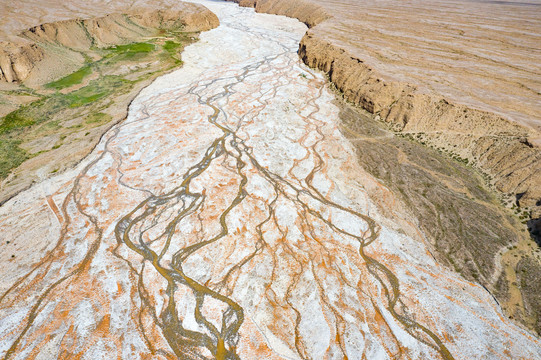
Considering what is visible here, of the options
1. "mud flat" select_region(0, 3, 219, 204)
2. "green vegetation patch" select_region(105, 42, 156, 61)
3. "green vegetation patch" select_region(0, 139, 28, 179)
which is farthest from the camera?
"green vegetation patch" select_region(105, 42, 156, 61)

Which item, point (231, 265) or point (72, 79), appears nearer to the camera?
point (231, 265)

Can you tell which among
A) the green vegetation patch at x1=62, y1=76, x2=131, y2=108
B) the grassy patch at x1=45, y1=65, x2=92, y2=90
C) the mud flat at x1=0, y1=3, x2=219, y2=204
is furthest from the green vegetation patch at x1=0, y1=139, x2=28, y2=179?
the grassy patch at x1=45, y1=65, x2=92, y2=90

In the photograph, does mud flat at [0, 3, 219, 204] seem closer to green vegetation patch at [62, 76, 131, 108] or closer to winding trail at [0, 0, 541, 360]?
green vegetation patch at [62, 76, 131, 108]

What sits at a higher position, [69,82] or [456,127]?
[456,127]

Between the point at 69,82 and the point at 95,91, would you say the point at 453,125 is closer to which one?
the point at 95,91

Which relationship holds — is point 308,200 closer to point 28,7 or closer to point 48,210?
point 48,210

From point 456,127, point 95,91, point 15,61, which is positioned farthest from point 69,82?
point 456,127

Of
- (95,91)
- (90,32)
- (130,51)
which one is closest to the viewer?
(95,91)

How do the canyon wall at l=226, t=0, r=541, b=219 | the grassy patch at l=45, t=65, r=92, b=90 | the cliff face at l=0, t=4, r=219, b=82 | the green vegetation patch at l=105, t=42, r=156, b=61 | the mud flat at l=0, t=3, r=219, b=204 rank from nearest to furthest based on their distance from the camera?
1. the canyon wall at l=226, t=0, r=541, b=219
2. the mud flat at l=0, t=3, r=219, b=204
3. the cliff face at l=0, t=4, r=219, b=82
4. the grassy patch at l=45, t=65, r=92, b=90
5. the green vegetation patch at l=105, t=42, r=156, b=61

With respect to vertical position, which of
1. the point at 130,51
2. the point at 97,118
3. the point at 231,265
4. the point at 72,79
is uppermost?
the point at 130,51
